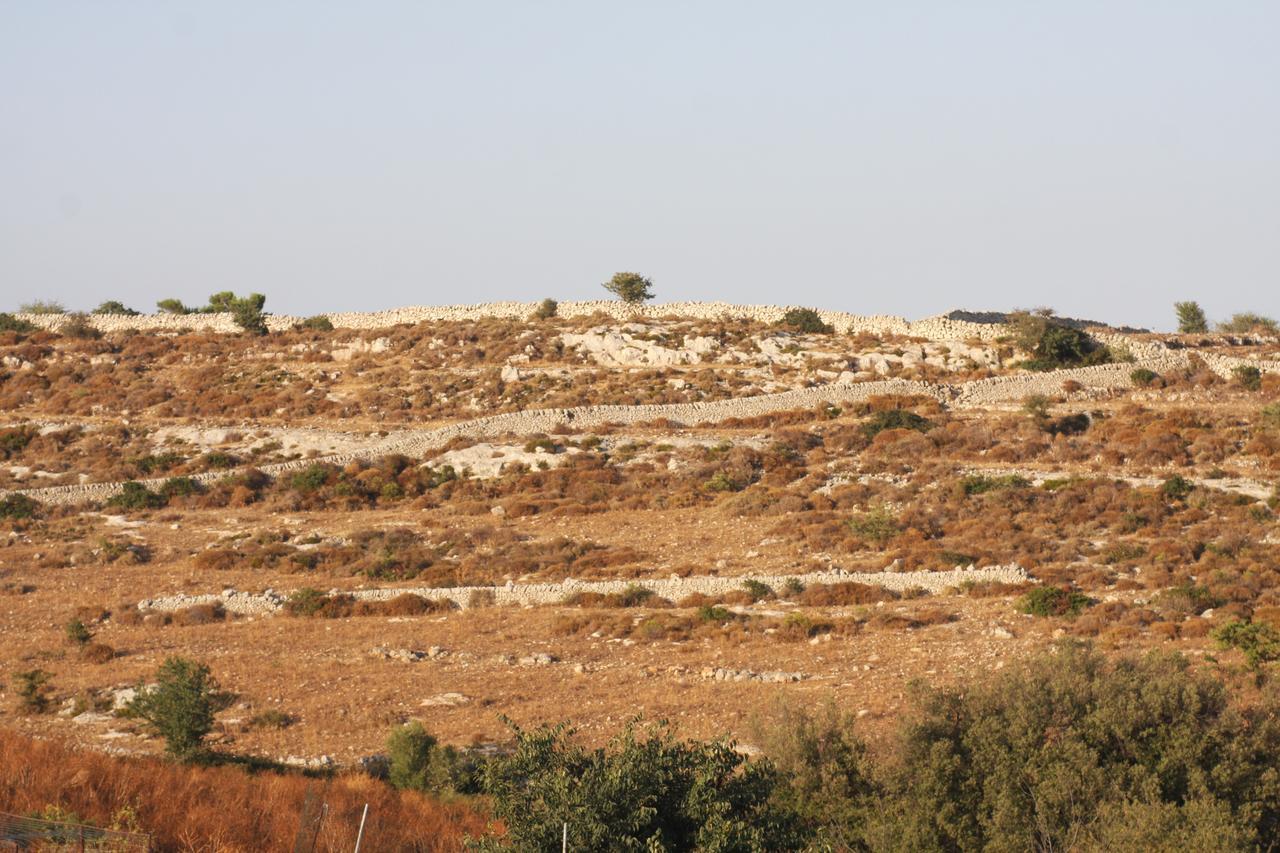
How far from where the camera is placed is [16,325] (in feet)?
266

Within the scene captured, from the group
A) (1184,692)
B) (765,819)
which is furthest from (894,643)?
(765,819)

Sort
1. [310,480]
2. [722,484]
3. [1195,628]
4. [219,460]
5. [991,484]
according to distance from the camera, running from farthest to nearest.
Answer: [219,460] → [310,480] → [722,484] → [991,484] → [1195,628]

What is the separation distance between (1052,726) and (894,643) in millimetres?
10942

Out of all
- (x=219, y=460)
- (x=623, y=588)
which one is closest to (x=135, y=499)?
(x=219, y=460)

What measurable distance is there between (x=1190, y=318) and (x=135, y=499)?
204 ft

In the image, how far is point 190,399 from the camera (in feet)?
217

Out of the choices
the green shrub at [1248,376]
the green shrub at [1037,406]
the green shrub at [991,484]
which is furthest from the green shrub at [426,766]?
the green shrub at [1248,376]

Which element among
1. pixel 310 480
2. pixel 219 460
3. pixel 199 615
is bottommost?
pixel 199 615

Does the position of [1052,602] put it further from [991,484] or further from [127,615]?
[127,615]

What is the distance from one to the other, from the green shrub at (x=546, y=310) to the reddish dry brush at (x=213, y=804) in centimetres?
5931

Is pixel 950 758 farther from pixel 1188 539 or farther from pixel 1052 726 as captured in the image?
pixel 1188 539

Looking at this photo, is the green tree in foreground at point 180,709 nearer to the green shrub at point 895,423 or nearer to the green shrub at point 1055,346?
the green shrub at point 895,423

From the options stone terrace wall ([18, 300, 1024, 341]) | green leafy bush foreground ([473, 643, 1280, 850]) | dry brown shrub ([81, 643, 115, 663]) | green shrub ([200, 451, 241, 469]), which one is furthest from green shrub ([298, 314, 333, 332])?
green leafy bush foreground ([473, 643, 1280, 850])

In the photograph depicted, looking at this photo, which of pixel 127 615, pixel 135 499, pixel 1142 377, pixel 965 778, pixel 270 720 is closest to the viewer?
pixel 965 778
